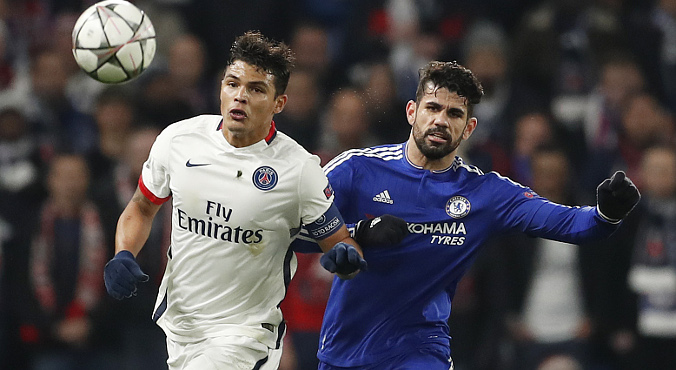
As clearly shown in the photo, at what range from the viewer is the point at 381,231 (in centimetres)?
605

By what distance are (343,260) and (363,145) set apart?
3968mm

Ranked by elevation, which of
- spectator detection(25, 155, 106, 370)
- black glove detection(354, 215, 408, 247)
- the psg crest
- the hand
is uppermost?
the psg crest

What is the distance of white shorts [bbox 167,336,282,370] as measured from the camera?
588 centimetres

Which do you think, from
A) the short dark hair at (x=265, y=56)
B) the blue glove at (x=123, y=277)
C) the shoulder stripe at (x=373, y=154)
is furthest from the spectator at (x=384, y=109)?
the blue glove at (x=123, y=277)

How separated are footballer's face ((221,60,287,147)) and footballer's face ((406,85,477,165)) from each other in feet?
3.13

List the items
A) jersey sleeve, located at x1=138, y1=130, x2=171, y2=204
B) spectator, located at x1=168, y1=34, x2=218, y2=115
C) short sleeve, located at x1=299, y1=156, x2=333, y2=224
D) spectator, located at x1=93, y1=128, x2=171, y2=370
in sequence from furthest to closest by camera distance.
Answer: spectator, located at x1=168, y1=34, x2=218, y2=115 < spectator, located at x1=93, y1=128, x2=171, y2=370 < jersey sleeve, located at x1=138, y1=130, x2=171, y2=204 < short sleeve, located at x1=299, y1=156, x2=333, y2=224

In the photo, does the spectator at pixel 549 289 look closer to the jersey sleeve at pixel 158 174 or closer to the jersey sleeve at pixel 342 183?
the jersey sleeve at pixel 342 183

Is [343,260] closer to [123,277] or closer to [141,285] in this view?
[123,277]

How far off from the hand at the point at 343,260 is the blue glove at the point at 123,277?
38.5 inches

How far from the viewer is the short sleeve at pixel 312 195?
6.05 m

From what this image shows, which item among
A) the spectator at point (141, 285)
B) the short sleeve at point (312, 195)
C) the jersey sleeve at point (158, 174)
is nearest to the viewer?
the short sleeve at point (312, 195)

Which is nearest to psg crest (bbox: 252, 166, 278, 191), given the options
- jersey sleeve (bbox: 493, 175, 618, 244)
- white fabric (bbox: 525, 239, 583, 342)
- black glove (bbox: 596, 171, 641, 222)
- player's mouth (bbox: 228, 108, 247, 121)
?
player's mouth (bbox: 228, 108, 247, 121)

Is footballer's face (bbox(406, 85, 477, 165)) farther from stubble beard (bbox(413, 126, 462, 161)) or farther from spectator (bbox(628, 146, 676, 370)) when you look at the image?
spectator (bbox(628, 146, 676, 370))

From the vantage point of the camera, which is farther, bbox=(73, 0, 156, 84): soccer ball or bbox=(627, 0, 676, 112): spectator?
bbox=(627, 0, 676, 112): spectator
